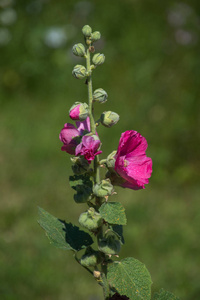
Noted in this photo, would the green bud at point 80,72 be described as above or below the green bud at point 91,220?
above

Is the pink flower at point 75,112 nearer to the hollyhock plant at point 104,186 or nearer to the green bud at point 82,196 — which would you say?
the hollyhock plant at point 104,186

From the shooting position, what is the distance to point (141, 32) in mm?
5363

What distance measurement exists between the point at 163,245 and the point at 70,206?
75 centimetres

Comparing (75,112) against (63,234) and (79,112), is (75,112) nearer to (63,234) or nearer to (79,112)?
(79,112)

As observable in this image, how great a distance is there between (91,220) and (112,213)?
6cm

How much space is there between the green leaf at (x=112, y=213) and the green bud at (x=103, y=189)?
0.03 m

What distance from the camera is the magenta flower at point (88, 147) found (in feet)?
3.60

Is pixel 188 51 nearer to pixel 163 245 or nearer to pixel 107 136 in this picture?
pixel 107 136

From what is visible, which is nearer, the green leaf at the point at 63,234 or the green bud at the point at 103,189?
the green bud at the point at 103,189

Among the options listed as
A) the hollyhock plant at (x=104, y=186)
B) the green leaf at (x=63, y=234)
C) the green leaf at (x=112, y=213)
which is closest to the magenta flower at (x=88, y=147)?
the hollyhock plant at (x=104, y=186)

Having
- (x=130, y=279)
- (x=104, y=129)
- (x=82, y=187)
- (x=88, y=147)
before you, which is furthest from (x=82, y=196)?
(x=104, y=129)

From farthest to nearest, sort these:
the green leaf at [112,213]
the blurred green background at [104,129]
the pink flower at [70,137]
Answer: the blurred green background at [104,129] → the pink flower at [70,137] → the green leaf at [112,213]

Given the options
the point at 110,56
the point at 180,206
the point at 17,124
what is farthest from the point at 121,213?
the point at 110,56

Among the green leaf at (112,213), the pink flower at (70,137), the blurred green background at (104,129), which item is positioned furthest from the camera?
the blurred green background at (104,129)
